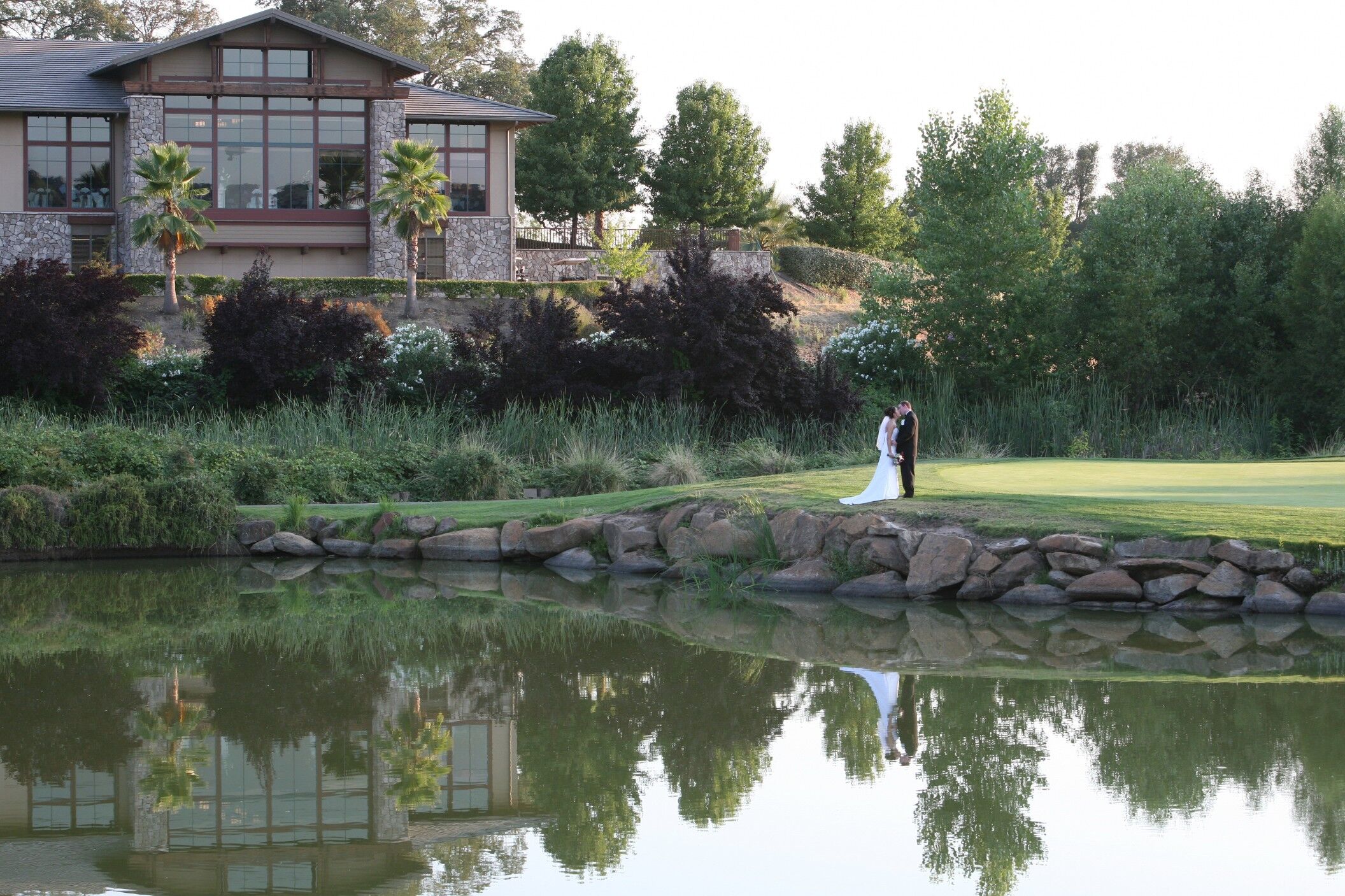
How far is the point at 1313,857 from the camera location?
19.3 ft

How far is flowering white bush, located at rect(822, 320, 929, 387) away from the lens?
28281 millimetres

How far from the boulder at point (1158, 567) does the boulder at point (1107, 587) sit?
7 centimetres

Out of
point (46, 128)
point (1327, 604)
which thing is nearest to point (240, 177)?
point (46, 128)

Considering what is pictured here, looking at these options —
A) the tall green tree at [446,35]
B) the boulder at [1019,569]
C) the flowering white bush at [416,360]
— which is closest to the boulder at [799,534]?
the boulder at [1019,569]

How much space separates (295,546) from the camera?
15.9 meters

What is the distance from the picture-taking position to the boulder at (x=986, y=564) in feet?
41.2

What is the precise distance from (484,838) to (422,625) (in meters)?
5.38

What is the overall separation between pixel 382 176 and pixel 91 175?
8792 mm

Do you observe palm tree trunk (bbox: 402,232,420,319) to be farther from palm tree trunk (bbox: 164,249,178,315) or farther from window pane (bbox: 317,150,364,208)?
palm tree trunk (bbox: 164,249,178,315)

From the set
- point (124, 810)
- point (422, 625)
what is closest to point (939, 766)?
point (124, 810)

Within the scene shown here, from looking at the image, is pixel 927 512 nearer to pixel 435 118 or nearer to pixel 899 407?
pixel 899 407

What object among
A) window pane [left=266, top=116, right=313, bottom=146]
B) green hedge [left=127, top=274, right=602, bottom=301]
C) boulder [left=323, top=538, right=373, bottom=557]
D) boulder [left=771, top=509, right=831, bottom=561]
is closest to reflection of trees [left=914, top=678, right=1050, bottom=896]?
boulder [left=771, top=509, right=831, bottom=561]

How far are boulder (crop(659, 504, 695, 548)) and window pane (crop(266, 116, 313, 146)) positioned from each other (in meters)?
29.7

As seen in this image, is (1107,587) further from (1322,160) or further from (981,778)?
(1322,160)
